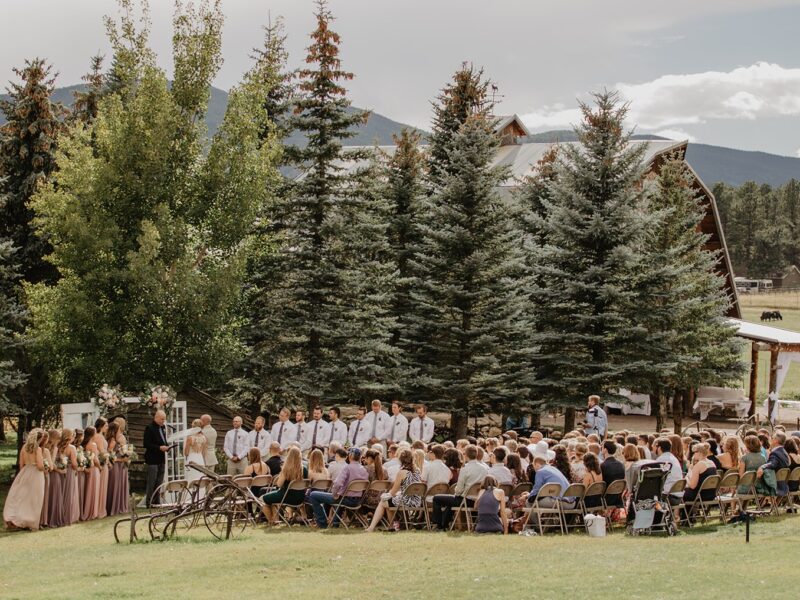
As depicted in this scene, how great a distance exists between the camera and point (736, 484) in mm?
15180

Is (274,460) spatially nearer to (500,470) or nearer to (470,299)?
(500,470)

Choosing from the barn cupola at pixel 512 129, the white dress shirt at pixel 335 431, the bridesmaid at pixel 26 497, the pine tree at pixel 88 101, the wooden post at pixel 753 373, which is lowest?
the bridesmaid at pixel 26 497

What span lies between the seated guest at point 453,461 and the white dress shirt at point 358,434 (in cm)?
603

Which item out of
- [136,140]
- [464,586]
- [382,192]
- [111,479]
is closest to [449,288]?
[382,192]

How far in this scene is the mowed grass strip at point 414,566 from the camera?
10180 mm

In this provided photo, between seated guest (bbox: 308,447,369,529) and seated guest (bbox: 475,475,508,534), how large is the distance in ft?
6.66

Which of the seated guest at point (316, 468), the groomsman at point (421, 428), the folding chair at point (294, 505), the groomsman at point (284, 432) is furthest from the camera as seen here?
the groomsman at point (421, 428)

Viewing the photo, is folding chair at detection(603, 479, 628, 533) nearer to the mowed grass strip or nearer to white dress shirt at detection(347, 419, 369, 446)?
the mowed grass strip

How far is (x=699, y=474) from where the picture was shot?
15.1 m

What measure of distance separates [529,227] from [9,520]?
68.8 feet

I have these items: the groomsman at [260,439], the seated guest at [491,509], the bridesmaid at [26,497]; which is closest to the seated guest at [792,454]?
the seated guest at [491,509]

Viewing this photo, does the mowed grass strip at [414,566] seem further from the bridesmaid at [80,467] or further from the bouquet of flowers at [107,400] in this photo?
the bouquet of flowers at [107,400]

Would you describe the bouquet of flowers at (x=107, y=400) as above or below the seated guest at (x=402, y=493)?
above

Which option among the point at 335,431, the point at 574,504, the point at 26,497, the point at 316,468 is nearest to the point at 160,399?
the point at 335,431
